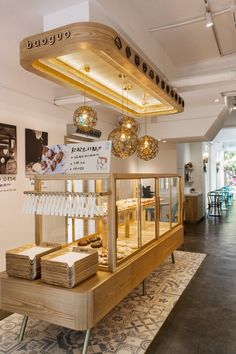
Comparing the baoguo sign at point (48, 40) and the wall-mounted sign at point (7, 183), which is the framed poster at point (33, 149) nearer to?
the wall-mounted sign at point (7, 183)

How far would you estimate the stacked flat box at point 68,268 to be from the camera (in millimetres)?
2209

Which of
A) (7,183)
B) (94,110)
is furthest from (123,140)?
(7,183)

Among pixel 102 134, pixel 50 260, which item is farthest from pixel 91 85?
pixel 102 134

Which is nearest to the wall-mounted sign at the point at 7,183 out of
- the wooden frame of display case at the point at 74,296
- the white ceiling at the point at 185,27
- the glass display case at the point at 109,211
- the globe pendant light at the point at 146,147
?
the glass display case at the point at 109,211

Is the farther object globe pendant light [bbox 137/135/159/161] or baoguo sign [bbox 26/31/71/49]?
globe pendant light [bbox 137/135/159/161]

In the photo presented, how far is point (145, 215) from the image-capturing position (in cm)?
370

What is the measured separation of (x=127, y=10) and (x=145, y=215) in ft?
7.87

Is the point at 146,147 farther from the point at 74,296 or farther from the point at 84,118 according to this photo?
the point at 74,296

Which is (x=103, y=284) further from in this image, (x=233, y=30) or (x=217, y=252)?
(x=217, y=252)

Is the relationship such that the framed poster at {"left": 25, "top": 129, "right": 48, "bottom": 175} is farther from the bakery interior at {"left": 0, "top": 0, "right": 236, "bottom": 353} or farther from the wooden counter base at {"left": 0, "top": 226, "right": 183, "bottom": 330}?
the wooden counter base at {"left": 0, "top": 226, "right": 183, "bottom": 330}

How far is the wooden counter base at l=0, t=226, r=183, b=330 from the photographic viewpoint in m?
2.13

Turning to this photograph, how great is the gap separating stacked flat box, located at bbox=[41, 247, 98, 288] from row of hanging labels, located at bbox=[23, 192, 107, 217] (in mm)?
364

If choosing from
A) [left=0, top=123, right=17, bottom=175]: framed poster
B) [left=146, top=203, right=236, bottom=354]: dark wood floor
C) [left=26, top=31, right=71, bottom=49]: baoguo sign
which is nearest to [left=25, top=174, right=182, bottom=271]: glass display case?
[left=0, top=123, right=17, bottom=175]: framed poster

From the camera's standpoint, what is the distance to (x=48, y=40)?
7.42ft
